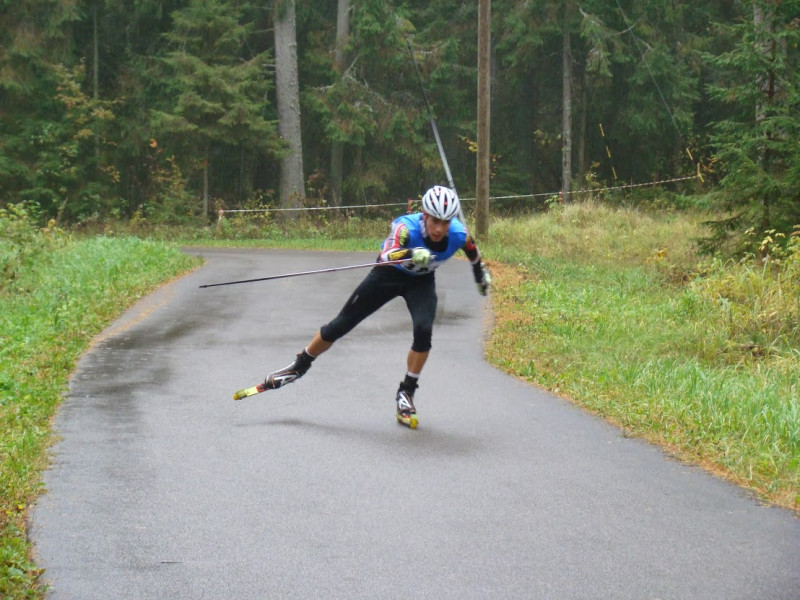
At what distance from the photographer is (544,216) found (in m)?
27.3

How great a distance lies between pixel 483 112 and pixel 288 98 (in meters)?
13.3

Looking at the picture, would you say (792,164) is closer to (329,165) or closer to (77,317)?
(77,317)

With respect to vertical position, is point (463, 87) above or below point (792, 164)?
above

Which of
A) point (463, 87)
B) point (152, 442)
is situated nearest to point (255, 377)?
point (152, 442)

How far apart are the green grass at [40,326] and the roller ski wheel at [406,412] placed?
8.70 feet

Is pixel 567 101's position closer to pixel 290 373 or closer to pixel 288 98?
pixel 288 98

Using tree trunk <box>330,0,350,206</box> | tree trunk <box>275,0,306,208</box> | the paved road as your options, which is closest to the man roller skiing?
the paved road

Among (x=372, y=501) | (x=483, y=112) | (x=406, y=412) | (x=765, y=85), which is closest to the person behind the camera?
(x=372, y=501)

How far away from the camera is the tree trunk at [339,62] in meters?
37.5

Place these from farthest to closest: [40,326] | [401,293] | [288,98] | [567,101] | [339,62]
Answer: [339,62] → [288,98] → [567,101] → [40,326] → [401,293]

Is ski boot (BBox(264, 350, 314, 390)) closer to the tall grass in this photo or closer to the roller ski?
the roller ski

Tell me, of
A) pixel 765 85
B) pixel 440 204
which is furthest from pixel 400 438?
pixel 765 85

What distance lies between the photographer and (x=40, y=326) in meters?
12.7

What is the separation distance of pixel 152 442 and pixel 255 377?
2.70 metres
